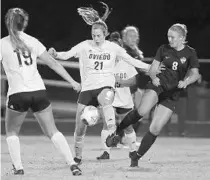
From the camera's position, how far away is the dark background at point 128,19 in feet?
81.5

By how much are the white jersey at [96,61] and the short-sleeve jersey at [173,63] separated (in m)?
0.42

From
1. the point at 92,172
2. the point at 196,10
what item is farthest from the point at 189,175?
the point at 196,10

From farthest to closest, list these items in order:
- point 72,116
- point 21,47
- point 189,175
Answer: point 72,116 → point 189,175 → point 21,47

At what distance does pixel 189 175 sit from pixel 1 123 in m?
7.83

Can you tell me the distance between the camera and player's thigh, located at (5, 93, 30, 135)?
8.48 meters

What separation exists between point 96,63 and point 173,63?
3.30 feet

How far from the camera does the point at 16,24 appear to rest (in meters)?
8.48

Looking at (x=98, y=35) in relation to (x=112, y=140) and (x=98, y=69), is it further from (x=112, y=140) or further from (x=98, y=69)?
(x=112, y=140)

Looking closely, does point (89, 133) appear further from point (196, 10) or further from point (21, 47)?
point (196, 10)

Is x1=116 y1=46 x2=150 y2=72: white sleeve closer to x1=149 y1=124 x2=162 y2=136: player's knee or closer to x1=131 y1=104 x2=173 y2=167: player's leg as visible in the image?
x1=131 y1=104 x2=173 y2=167: player's leg

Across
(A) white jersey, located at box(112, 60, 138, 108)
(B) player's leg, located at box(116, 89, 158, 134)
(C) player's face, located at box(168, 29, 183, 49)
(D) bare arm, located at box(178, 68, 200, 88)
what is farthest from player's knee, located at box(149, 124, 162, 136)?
(A) white jersey, located at box(112, 60, 138, 108)

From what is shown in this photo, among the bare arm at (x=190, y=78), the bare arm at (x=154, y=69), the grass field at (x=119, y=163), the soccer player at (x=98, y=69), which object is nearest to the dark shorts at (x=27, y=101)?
the grass field at (x=119, y=163)

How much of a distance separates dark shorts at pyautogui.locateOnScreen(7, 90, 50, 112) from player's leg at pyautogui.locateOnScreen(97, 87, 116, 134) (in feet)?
4.61

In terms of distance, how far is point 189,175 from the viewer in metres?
9.02
